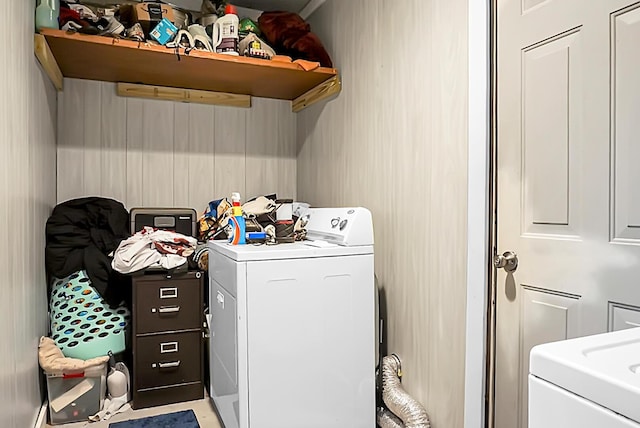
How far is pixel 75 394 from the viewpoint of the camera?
2.42 m

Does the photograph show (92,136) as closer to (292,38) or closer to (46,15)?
(46,15)

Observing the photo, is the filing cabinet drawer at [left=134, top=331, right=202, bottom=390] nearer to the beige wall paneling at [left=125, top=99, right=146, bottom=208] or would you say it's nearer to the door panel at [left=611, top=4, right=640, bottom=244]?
the beige wall paneling at [left=125, top=99, right=146, bottom=208]

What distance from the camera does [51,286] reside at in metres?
2.69

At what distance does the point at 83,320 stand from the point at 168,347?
48cm

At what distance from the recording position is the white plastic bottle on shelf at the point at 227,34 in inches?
106

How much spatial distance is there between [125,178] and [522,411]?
8.87 feet

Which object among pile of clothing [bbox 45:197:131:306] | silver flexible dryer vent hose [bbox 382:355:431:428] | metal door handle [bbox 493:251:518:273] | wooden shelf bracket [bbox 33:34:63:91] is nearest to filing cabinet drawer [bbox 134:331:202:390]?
pile of clothing [bbox 45:197:131:306]

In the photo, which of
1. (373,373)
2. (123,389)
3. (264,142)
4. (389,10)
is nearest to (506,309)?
(373,373)

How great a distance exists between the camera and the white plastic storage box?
2380 millimetres

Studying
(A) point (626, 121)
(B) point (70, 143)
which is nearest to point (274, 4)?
(B) point (70, 143)

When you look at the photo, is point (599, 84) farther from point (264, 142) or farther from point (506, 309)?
point (264, 142)

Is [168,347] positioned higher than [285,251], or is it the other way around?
[285,251]

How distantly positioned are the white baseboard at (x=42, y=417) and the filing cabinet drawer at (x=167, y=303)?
58 centimetres

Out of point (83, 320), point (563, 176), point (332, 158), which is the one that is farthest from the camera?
point (332, 158)
